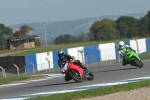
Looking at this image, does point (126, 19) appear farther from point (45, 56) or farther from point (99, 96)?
point (99, 96)

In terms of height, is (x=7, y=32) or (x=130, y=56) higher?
(x=7, y=32)

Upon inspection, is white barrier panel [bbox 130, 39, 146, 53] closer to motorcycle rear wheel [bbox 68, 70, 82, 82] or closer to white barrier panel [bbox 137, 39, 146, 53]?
white barrier panel [bbox 137, 39, 146, 53]

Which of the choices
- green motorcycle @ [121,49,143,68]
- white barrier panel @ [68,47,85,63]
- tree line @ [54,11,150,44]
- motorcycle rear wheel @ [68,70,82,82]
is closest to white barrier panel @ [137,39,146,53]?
white barrier panel @ [68,47,85,63]

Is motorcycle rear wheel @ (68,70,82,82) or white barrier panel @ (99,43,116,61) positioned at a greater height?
white barrier panel @ (99,43,116,61)

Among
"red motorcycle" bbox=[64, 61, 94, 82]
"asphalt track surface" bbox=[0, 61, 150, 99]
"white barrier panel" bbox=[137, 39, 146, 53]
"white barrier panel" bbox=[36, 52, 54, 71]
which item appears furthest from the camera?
"white barrier panel" bbox=[137, 39, 146, 53]

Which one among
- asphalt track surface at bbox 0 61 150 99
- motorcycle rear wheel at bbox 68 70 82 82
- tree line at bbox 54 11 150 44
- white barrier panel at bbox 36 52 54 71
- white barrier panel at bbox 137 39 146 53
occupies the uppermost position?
tree line at bbox 54 11 150 44

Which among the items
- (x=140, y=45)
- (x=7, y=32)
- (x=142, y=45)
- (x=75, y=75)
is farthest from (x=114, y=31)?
(x=75, y=75)

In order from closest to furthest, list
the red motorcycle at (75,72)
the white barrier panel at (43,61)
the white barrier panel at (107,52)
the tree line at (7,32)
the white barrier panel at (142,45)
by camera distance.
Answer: the red motorcycle at (75,72), the white barrier panel at (43,61), the white barrier panel at (107,52), the white barrier panel at (142,45), the tree line at (7,32)

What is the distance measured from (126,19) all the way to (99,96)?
89346mm

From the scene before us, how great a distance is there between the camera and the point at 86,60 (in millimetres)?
40562

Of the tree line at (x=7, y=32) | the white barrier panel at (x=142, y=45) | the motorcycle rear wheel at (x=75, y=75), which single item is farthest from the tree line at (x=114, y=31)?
the motorcycle rear wheel at (x=75, y=75)

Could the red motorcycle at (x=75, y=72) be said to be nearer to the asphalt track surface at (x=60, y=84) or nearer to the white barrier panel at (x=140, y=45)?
the asphalt track surface at (x=60, y=84)

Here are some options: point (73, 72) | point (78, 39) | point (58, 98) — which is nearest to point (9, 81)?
point (73, 72)

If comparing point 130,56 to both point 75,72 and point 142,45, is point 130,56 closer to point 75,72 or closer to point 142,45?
point 75,72
